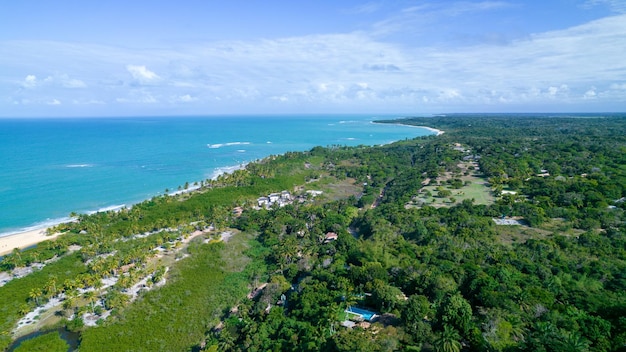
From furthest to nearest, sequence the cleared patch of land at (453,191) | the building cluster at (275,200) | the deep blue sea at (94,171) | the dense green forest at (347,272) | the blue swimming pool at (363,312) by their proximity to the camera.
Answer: the building cluster at (275,200) → the deep blue sea at (94,171) → the cleared patch of land at (453,191) → the blue swimming pool at (363,312) → the dense green forest at (347,272)

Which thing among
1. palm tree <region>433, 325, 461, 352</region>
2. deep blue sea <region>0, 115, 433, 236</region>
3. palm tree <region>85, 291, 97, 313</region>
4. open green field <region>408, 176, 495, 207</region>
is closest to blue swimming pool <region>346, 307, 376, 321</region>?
palm tree <region>433, 325, 461, 352</region>

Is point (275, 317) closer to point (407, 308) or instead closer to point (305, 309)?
point (305, 309)

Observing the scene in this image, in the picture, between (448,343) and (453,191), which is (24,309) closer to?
(448,343)

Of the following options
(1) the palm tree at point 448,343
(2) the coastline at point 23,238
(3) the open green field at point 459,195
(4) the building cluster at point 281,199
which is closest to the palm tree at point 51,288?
(2) the coastline at point 23,238

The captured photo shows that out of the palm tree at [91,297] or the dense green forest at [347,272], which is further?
the palm tree at [91,297]

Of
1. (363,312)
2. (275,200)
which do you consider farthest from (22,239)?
(363,312)

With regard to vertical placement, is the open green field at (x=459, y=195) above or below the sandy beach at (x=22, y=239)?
above

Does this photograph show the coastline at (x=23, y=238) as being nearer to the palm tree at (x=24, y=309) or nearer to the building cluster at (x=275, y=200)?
the palm tree at (x=24, y=309)
